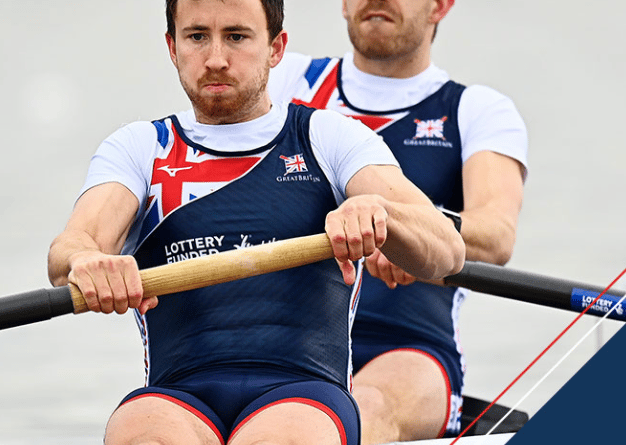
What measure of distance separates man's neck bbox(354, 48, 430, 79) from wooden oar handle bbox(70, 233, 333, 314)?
1.21 m

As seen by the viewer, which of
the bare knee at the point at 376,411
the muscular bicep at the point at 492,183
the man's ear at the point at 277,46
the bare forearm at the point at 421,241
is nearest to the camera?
the bare forearm at the point at 421,241

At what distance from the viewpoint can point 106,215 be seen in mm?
1945

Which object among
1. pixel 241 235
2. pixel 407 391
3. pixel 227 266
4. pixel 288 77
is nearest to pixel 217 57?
pixel 241 235

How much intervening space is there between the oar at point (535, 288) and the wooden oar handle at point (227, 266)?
0.59m

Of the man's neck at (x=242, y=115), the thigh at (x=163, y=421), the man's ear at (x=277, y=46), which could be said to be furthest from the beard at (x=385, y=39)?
the thigh at (x=163, y=421)

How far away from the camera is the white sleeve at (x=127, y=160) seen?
201 centimetres

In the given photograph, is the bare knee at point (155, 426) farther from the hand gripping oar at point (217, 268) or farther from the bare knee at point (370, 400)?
the bare knee at point (370, 400)

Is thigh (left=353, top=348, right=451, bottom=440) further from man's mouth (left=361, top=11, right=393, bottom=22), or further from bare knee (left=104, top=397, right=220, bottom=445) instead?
man's mouth (left=361, top=11, right=393, bottom=22)

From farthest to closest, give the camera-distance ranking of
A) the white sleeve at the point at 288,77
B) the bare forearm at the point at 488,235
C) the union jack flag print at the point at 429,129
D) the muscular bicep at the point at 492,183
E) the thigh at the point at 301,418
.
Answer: the white sleeve at the point at 288,77 → the union jack flag print at the point at 429,129 → the muscular bicep at the point at 492,183 → the bare forearm at the point at 488,235 → the thigh at the point at 301,418

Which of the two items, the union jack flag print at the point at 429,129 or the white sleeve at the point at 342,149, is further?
the union jack flag print at the point at 429,129

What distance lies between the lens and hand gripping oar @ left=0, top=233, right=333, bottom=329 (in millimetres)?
1744

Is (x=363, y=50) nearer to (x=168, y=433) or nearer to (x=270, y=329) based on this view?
(x=270, y=329)

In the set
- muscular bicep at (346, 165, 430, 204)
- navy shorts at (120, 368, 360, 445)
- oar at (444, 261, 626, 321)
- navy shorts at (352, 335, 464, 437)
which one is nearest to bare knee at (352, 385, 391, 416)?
navy shorts at (352, 335, 464, 437)

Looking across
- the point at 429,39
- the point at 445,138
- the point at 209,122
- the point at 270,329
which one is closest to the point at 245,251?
the point at 270,329
